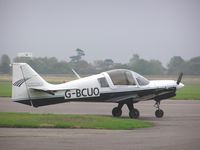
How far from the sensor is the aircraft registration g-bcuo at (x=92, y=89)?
20859mm

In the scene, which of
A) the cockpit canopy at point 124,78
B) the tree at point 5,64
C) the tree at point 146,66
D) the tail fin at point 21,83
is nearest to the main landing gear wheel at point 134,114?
the cockpit canopy at point 124,78

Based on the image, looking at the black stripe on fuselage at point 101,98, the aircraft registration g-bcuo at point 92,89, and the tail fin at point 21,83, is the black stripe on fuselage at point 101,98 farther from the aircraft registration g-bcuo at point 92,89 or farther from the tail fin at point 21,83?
the tail fin at point 21,83

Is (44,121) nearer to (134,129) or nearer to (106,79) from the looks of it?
(134,129)

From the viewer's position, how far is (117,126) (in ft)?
55.6

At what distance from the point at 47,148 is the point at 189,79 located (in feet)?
135

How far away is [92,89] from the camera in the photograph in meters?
21.5

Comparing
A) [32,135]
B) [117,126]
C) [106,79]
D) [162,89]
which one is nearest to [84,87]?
[106,79]

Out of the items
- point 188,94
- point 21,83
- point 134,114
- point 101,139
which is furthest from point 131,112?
point 188,94

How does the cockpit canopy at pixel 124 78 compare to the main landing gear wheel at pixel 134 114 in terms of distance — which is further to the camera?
the cockpit canopy at pixel 124 78

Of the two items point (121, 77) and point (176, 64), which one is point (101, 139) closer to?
point (121, 77)

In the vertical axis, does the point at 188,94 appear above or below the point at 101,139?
above

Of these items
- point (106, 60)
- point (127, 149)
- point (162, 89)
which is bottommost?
point (127, 149)

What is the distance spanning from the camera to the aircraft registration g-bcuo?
2086cm

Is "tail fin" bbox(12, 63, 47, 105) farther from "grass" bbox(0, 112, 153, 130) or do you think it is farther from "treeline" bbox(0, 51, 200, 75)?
"treeline" bbox(0, 51, 200, 75)
